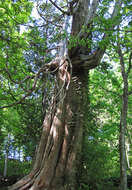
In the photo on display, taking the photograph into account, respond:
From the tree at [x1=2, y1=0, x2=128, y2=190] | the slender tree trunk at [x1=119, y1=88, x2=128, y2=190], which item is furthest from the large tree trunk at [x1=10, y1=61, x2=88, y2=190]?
the slender tree trunk at [x1=119, y1=88, x2=128, y2=190]

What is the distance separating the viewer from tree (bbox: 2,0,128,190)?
391 cm

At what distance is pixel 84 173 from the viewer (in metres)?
4.28

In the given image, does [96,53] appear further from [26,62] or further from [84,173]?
[84,173]

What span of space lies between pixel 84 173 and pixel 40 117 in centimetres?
230

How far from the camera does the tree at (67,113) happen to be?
3.91 m

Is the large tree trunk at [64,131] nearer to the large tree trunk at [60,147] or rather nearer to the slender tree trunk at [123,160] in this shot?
the large tree trunk at [60,147]

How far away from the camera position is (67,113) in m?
4.70

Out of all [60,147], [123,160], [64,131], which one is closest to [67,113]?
[64,131]

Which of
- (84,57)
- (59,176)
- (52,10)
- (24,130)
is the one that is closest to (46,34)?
(52,10)

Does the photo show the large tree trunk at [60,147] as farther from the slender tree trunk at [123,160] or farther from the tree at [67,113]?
the slender tree trunk at [123,160]

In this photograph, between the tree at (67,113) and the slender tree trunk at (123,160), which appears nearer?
the tree at (67,113)

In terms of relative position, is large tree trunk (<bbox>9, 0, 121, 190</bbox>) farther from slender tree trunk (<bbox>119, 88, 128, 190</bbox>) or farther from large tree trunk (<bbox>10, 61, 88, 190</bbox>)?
slender tree trunk (<bbox>119, 88, 128, 190</bbox>)

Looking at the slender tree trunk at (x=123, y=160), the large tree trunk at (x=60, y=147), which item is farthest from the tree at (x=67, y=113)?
the slender tree trunk at (x=123, y=160)

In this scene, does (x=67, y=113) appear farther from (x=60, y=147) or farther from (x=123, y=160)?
(x=123, y=160)
